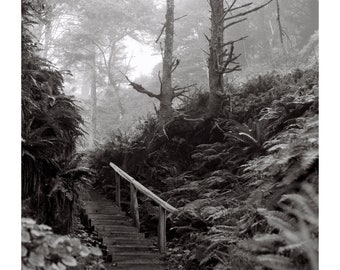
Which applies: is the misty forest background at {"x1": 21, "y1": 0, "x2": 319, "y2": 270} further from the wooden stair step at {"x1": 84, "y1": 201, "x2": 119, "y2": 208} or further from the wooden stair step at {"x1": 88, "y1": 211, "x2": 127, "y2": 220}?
the wooden stair step at {"x1": 84, "y1": 201, "x2": 119, "y2": 208}

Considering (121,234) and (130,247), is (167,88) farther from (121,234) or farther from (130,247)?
(130,247)

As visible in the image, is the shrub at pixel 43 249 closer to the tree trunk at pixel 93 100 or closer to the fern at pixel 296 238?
the fern at pixel 296 238

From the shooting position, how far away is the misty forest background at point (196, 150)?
13.0 ft

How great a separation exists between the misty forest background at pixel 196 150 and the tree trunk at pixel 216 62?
0.03 metres

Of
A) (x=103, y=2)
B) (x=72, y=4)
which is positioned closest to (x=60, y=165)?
(x=72, y=4)

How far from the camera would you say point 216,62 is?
31.8 ft

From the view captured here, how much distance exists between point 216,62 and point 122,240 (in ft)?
15.8

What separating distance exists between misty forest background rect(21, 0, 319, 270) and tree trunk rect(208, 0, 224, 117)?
1.0 inches

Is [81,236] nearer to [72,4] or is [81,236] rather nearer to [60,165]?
[60,165]

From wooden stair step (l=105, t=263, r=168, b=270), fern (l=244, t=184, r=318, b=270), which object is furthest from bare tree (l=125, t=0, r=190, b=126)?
fern (l=244, t=184, r=318, b=270)

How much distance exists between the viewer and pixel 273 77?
9406 mm

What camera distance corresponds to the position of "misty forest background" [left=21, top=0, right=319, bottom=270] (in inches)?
157

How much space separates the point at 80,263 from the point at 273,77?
21.0 ft

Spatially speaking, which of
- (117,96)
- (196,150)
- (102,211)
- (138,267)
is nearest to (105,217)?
(102,211)
